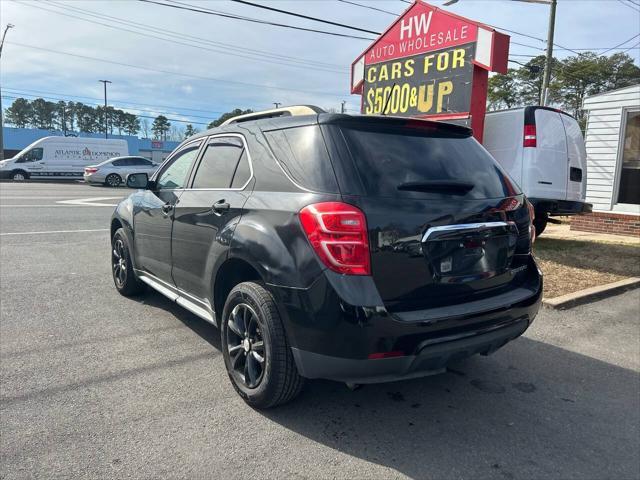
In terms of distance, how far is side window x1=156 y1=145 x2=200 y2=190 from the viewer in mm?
4250

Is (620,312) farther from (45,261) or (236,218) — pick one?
(45,261)

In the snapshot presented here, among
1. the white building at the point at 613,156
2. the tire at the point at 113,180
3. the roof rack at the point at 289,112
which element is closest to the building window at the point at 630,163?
the white building at the point at 613,156

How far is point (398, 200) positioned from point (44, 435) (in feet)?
7.80

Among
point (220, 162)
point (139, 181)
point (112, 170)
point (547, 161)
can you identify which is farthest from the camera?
point (112, 170)

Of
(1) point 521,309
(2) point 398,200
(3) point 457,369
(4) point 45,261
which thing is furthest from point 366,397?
(4) point 45,261

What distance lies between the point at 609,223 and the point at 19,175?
28.4 meters

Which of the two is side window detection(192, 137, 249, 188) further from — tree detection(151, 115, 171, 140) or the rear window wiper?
tree detection(151, 115, 171, 140)

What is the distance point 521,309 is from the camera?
121 inches

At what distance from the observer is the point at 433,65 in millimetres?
8852

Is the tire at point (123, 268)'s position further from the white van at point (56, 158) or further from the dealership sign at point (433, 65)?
the white van at point (56, 158)

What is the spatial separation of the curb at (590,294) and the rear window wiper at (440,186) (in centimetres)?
304

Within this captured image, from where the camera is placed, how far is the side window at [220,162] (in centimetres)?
353

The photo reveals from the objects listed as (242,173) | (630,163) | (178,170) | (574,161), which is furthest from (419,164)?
(630,163)

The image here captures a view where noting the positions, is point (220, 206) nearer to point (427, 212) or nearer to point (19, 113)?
point (427, 212)
